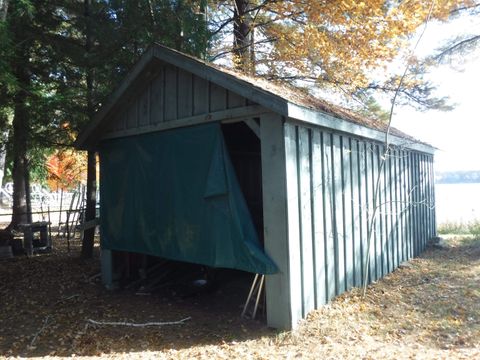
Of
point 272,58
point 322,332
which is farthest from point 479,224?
point 322,332

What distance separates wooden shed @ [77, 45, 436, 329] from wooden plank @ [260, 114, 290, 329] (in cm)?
1

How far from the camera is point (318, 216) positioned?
551cm

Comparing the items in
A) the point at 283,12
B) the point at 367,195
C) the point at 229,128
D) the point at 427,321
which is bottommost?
the point at 427,321

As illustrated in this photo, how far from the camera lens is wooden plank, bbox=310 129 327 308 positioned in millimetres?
5402

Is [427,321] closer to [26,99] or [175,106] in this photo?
[175,106]

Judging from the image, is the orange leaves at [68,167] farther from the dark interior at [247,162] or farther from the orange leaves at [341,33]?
the orange leaves at [341,33]

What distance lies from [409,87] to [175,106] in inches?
393

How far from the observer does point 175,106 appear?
6.18m

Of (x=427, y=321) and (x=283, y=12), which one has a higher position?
(x=283, y=12)

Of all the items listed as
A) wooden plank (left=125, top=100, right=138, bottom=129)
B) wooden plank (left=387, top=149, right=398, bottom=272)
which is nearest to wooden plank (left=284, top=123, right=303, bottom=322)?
wooden plank (left=125, top=100, right=138, bottom=129)

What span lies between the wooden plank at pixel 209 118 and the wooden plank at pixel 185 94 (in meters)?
0.13

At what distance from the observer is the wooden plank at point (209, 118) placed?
5.14m

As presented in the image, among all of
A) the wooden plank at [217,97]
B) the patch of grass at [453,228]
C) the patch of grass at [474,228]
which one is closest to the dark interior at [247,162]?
the wooden plank at [217,97]

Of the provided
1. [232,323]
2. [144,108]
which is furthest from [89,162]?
[232,323]
